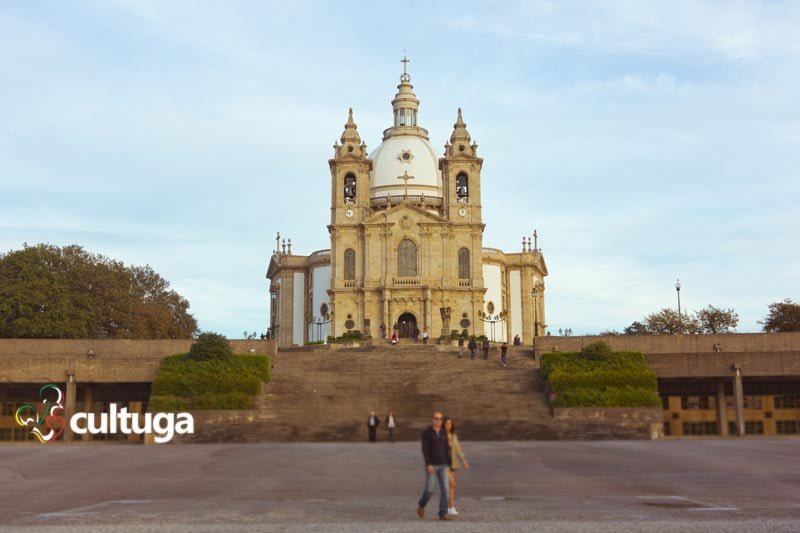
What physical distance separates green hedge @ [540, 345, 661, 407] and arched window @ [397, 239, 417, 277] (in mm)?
32649

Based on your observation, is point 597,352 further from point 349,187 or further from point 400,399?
point 349,187

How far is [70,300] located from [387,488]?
1645 inches

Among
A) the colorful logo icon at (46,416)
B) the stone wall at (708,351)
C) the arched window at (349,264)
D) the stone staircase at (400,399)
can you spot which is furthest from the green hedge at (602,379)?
the arched window at (349,264)

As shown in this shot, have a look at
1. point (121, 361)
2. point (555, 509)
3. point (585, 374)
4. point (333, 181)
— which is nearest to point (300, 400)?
point (121, 361)

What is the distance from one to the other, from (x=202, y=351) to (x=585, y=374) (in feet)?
52.9

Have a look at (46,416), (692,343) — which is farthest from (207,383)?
(692,343)

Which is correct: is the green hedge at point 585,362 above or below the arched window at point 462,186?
below

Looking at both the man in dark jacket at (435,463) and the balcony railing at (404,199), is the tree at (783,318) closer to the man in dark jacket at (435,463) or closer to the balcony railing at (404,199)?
the balcony railing at (404,199)

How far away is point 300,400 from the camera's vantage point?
37.1 meters

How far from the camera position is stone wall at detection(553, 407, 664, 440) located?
33.9 m

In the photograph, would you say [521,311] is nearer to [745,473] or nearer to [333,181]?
[333,181]

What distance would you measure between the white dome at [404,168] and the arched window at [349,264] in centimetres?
946

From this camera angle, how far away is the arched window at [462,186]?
7462 cm

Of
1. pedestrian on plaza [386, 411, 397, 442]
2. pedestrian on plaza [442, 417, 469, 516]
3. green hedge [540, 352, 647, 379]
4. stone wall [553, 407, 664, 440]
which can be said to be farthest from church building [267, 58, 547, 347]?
pedestrian on plaza [442, 417, 469, 516]
